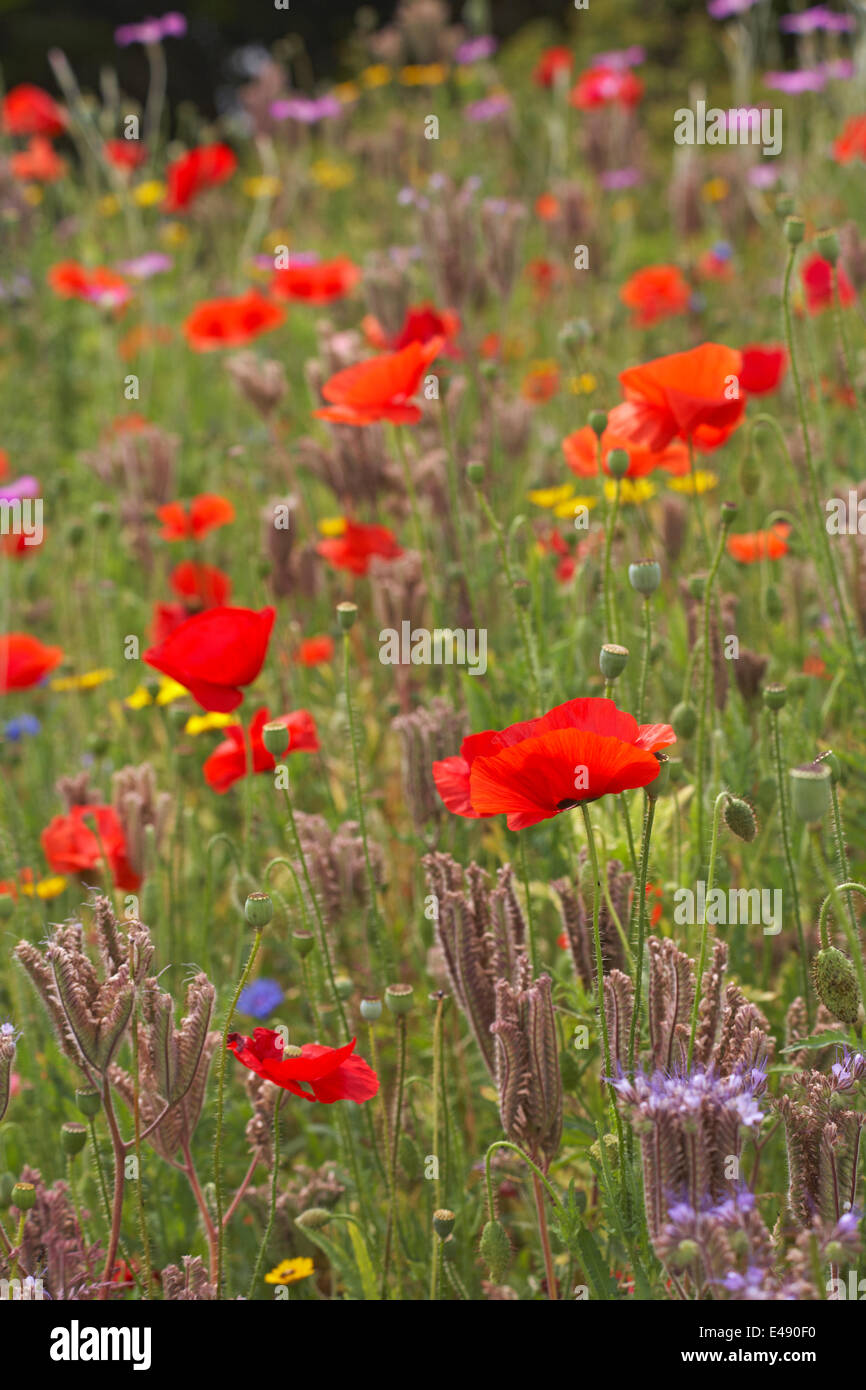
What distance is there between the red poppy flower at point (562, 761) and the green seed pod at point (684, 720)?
51cm

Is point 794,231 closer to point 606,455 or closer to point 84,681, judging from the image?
point 606,455

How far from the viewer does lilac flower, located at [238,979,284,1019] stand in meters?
2.26

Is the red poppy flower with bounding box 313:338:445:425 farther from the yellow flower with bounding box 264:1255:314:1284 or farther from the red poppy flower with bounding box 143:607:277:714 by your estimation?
the yellow flower with bounding box 264:1255:314:1284

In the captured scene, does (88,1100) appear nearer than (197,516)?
Yes

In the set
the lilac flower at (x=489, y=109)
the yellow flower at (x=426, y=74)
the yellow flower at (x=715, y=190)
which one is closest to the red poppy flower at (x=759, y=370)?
the yellow flower at (x=715, y=190)

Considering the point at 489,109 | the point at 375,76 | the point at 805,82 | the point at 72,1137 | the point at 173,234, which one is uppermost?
the point at 375,76

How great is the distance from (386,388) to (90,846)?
2.73 ft

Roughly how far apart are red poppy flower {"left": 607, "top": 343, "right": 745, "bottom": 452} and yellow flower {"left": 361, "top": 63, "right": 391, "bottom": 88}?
532 cm

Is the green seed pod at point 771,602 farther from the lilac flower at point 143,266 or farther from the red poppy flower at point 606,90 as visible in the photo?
the red poppy flower at point 606,90

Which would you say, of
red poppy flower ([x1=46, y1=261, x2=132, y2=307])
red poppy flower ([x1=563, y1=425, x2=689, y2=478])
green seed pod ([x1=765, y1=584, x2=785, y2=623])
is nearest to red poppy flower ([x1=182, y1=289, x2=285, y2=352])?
red poppy flower ([x1=46, y1=261, x2=132, y2=307])

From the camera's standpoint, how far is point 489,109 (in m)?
5.73

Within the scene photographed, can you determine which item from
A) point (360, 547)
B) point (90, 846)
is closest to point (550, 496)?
point (360, 547)

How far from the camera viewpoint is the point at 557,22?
12.4 meters
